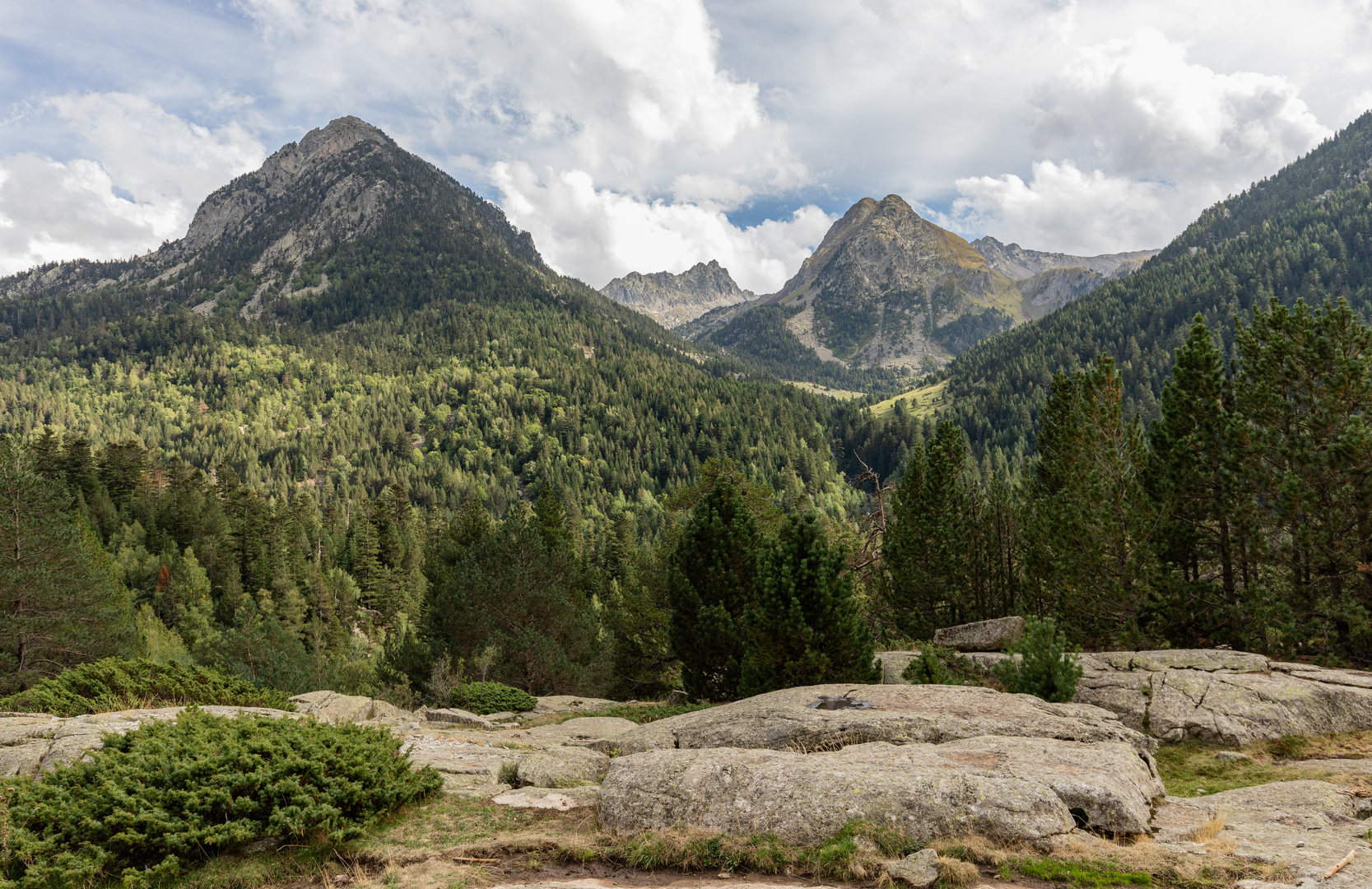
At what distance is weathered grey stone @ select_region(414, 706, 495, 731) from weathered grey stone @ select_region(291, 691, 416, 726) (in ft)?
1.79

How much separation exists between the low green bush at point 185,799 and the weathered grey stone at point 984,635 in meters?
22.0

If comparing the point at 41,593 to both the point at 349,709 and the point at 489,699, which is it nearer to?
the point at 349,709

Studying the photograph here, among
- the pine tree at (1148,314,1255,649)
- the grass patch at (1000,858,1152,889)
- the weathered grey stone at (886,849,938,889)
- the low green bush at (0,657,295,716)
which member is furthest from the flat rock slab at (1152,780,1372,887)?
the low green bush at (0,657,295,716)

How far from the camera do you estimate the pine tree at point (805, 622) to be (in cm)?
1922

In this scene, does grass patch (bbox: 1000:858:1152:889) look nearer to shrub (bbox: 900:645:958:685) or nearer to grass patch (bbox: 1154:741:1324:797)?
grass patch (bbox: 1154:741:1324:797)

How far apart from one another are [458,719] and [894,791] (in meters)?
15.9

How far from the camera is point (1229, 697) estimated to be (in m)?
16.3

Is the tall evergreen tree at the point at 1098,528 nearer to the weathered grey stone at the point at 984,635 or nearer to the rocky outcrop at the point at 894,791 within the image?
the weathered grey stone at the point at 984,635

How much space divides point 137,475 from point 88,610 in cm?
5709

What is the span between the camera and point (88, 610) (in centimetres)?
3562

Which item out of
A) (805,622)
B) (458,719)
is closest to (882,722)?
(805,622)

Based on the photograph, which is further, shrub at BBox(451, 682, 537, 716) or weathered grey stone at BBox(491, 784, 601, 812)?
shrub at BBox(451, 682, 537, 716)

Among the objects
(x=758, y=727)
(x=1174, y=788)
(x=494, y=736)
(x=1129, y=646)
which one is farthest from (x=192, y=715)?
(x=1129, y=646)

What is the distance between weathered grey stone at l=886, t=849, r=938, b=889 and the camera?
7.14 meters
